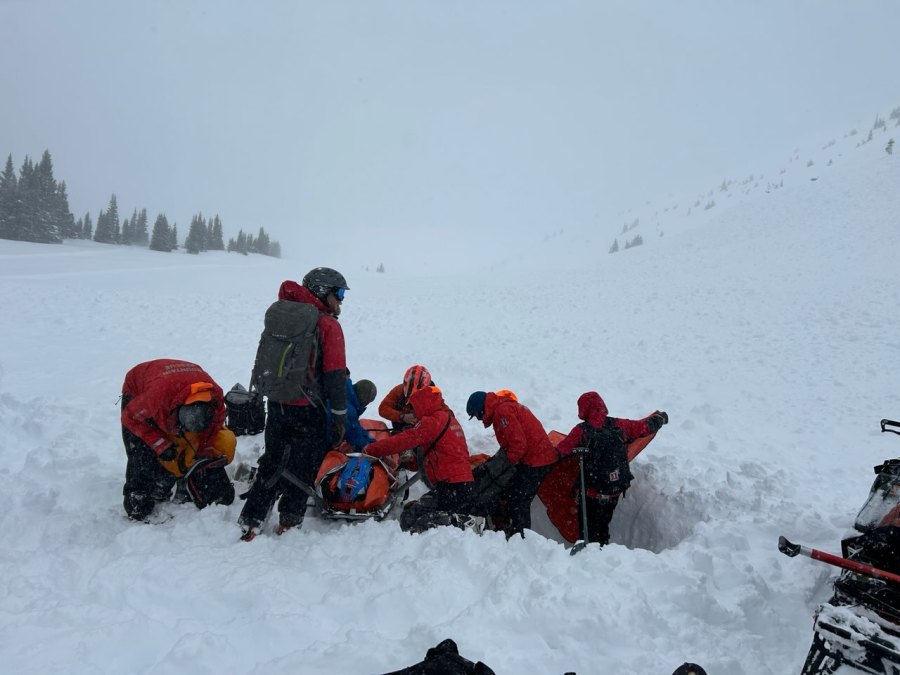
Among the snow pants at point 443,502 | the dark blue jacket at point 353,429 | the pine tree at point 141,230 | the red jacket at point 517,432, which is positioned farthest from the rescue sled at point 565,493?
the pine tree at point 141,230

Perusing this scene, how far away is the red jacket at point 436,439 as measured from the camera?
4.93 m

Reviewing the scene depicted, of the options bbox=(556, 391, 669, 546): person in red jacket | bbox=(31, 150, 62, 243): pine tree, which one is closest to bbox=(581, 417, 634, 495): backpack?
bbox=(556, 391, 669, 546): person in red jacket

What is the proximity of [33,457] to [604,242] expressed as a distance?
49232 millimetres

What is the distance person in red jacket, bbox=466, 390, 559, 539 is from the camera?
535cm

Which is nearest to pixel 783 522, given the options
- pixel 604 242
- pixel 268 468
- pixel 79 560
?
pixel 268 468

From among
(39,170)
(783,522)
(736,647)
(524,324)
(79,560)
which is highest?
(39,170)

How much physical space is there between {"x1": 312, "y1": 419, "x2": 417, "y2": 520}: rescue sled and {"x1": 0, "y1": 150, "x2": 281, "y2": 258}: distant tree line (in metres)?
54.7

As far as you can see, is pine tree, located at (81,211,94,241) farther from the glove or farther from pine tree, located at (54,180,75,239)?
the glove

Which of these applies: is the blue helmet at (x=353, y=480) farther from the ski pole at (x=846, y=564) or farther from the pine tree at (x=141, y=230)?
the pine tree at (x=141, y=230)

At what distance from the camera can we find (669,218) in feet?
141

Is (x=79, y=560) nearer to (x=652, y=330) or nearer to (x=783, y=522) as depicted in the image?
(x=783, y=522)

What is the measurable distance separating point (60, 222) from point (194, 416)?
58.5 metres

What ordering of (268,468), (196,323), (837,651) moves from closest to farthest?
(837,651) → (268,468) → (196,323)

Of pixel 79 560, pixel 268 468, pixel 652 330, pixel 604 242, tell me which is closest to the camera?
pixel 79 560
